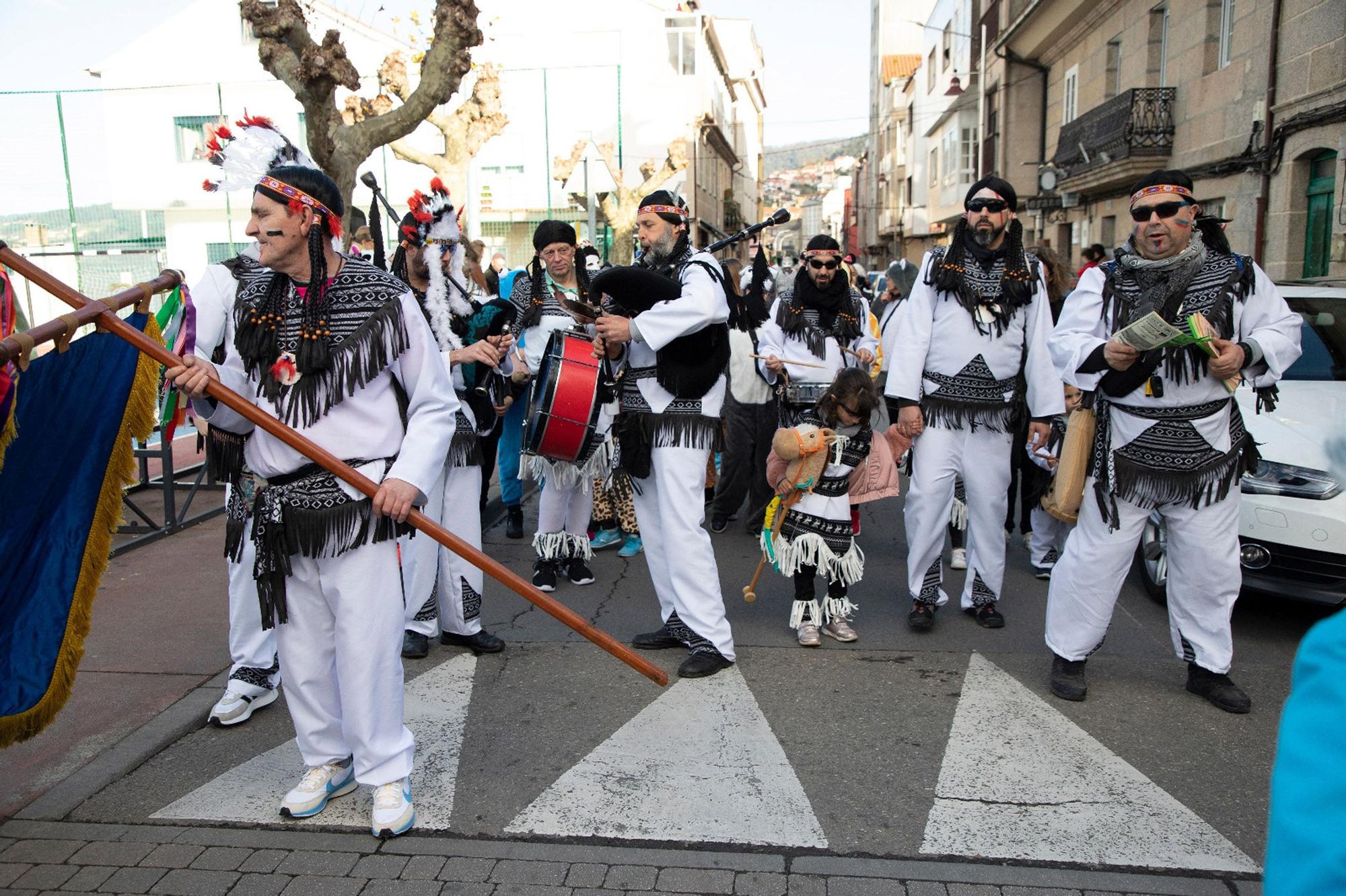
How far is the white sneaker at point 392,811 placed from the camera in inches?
127

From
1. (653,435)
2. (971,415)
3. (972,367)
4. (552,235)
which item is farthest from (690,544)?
(552,235)

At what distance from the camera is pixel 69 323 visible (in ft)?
9.60

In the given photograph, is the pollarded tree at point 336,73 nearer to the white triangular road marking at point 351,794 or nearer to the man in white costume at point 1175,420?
the white triangular road marking at point 351,794

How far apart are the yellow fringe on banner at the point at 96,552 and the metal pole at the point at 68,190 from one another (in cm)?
1176

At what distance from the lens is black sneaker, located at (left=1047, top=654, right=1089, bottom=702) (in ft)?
13.9

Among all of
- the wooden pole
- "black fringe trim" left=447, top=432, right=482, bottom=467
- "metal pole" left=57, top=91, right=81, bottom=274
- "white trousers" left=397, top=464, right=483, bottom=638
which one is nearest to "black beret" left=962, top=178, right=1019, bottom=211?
"black fringe trim" left=447, top=432, right=482, bottom=467

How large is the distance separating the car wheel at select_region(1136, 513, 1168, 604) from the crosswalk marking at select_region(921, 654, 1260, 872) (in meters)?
1.83

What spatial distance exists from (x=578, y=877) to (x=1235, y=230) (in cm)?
1407

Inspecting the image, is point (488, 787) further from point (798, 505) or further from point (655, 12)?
point (655, 12)

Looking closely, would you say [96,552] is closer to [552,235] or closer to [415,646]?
[415,646]

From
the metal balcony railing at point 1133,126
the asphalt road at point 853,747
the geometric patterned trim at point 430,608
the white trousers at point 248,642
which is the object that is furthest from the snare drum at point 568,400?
the metal balcony railing at point 1133,126

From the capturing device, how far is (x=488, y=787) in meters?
3.57

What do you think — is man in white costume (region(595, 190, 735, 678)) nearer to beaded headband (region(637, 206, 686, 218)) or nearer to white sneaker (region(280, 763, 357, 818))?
beaded headband (region(637, 206, 686, 218))

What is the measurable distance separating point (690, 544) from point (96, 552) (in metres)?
2.29
